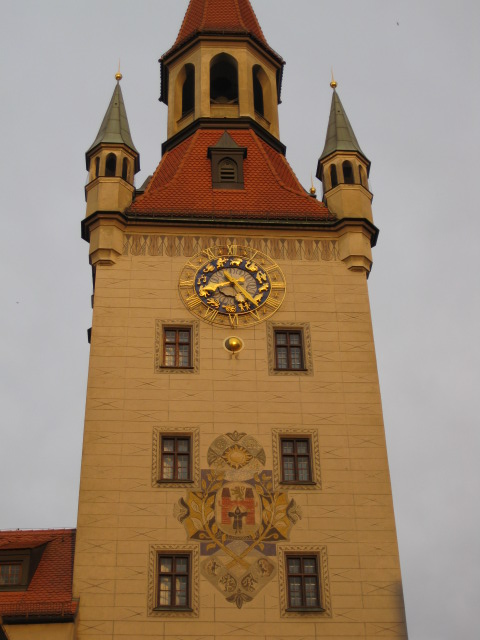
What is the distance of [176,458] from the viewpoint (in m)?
26.3

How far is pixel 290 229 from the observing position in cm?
3083

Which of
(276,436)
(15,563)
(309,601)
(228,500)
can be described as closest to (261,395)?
(276,436)

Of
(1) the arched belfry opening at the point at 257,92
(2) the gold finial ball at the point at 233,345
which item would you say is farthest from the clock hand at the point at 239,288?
(1) the arched belfry opening at the point at 257,92

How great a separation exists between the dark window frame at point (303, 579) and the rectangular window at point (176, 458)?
126 inches

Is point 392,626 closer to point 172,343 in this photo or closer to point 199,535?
point 199,535

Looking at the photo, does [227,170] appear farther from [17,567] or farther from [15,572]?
[15,572]

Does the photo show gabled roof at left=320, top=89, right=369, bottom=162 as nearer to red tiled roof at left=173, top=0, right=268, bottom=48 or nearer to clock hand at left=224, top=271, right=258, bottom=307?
red tiled roof at left=173, top=0, right=268, bottom=48

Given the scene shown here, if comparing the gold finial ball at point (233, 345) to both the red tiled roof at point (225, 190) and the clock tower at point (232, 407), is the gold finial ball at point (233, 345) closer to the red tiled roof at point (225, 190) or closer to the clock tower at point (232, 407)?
the clock tower at point (232, 407)

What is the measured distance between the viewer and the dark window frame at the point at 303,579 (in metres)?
24.3

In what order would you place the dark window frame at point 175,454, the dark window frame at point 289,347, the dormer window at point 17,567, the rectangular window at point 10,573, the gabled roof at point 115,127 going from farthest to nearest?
1. the gabled roof at point 115,127
2. the dark window frame at point 289,347
3. the dark window frame at point 175,454
4. the rectangular window at point 10,573
5. the dormer window at point 17,567

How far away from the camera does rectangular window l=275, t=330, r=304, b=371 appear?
28.1m

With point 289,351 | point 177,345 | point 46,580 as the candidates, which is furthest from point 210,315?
point 46,580

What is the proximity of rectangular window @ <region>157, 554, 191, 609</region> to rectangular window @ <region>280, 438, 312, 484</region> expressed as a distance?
3252 millimetres

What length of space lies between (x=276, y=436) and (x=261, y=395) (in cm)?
120
